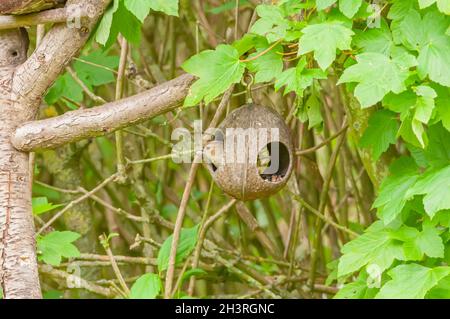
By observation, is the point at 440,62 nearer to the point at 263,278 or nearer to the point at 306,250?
the point at 263,278

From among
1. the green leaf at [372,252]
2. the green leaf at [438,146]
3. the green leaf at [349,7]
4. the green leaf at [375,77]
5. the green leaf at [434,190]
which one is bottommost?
the green leaf at [372,252]

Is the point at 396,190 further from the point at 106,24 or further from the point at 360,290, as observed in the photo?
the point at 106,24

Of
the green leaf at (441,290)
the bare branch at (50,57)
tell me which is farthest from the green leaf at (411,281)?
the bare branch at (50,57)

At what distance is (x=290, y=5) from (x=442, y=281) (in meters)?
0.73

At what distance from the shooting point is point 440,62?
1.77 m

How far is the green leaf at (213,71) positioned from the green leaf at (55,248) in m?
0.74

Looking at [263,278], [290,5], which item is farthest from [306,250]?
[290,5]

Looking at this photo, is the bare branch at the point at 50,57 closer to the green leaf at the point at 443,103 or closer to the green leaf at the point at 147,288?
the green leaf at the point at 147,288

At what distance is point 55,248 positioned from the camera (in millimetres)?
2389

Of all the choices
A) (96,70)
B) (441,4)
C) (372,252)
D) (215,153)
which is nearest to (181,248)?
(215,153)

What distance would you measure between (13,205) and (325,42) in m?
0.79

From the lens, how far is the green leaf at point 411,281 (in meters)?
1.83

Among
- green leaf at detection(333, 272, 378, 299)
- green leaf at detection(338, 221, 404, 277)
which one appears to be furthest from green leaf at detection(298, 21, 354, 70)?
green leaf at detection(333, 272, 378, 299)

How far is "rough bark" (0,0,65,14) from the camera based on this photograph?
5.96ft
